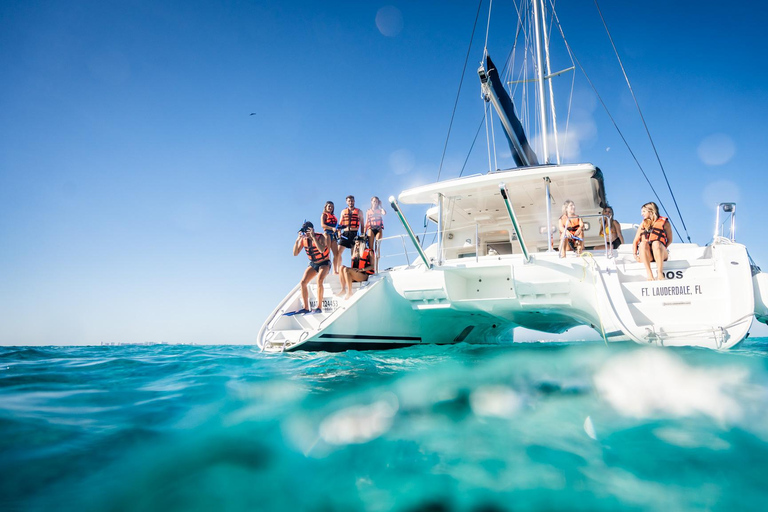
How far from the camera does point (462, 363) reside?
12.7 ft

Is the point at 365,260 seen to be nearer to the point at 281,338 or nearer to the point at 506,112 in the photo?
the point at 281,338

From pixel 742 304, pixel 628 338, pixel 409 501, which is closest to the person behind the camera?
pixel 409 501

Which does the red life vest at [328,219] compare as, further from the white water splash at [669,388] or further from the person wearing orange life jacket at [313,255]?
the white water splash at [669,388]

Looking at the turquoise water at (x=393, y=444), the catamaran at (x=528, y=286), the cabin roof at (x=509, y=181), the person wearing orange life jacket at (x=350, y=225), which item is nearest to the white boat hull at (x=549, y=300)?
the catamaran at (x=528, y=286)

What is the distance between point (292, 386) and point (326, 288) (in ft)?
12.7

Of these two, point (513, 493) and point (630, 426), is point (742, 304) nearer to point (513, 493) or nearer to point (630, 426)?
point (630, 426)

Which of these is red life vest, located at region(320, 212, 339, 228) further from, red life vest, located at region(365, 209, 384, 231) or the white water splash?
the white water splash

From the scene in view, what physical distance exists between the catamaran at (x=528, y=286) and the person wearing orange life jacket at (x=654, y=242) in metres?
0.10

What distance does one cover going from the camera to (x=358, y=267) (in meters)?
6.55

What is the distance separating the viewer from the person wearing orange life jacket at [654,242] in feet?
15.4

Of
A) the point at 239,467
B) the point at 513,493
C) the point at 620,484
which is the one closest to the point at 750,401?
the point at 620,484

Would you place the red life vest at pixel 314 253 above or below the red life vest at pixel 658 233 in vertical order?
above

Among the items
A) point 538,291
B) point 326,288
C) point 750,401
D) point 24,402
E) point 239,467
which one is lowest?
point 750,401

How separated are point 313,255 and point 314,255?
0.05 feet
